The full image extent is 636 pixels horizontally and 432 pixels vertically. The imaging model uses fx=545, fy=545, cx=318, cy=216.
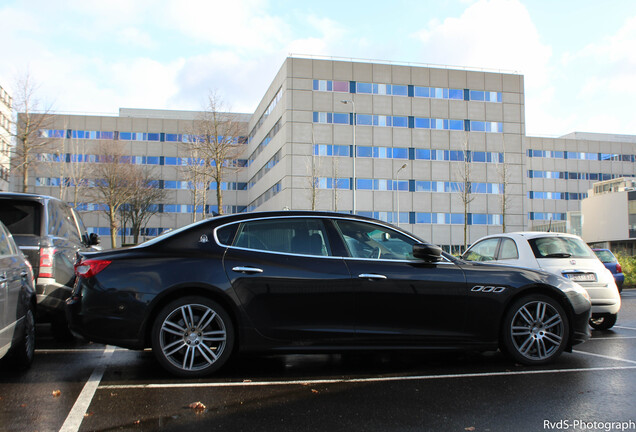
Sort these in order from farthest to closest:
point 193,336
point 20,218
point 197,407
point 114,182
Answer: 1. point 114,182
2. point 20,218
3. point 193,336
4. point 197,407

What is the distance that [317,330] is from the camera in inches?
199

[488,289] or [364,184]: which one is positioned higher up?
[364,184]

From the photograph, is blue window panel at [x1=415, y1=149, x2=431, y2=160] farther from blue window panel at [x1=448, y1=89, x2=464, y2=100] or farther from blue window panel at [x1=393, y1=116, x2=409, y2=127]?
blue window panel at [x1=448, y1=89, x2=464, y2=100]

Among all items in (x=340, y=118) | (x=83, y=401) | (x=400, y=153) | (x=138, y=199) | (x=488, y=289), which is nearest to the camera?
(x=83, y=401)

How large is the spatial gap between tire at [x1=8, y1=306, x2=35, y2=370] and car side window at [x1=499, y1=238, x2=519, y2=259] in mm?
6705

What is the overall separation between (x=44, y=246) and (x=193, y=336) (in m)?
2.73

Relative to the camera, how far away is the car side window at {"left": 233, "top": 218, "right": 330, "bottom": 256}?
526 cm

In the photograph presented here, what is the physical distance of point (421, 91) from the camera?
178 feet

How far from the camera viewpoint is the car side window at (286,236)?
5.26 m

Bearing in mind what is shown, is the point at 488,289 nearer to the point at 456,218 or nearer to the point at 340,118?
the point at 340,118

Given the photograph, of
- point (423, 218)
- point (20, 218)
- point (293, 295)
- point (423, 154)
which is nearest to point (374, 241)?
Answer: point (293, 295)

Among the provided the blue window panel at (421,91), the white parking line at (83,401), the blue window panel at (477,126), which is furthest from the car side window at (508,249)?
the blue window panel at (477,126)

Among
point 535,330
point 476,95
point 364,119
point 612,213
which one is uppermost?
point 476,95

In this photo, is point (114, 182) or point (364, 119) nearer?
point (114, 182)
